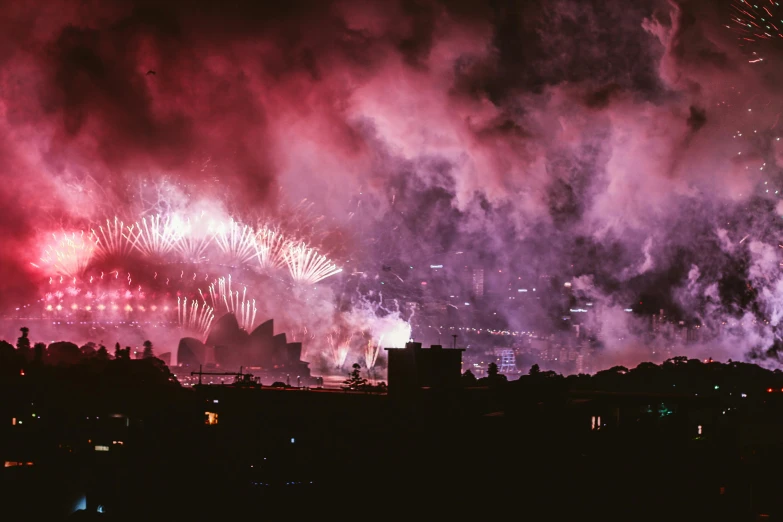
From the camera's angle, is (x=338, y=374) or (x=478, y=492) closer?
(x=478, y=492)

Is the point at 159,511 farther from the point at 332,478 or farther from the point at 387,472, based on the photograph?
the point at 387,472

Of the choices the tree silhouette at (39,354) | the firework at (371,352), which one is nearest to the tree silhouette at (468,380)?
the firework at (371,352)

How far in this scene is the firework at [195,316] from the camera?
246 ft

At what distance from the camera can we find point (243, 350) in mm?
70500

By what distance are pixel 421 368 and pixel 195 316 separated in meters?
59.1

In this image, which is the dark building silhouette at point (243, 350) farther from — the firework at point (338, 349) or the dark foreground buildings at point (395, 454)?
the dark foreground buildings at point (395, 454)

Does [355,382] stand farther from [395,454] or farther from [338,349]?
[338,349]

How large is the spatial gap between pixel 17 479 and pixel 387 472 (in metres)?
15.0

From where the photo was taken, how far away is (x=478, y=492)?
19219 millimetres

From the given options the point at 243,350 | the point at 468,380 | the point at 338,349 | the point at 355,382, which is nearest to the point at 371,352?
the point at 338,349

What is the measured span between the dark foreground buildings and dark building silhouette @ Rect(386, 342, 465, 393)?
6cm

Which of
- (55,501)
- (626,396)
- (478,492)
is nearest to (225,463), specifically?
(55,501)

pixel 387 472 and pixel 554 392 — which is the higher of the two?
pixel 554 392

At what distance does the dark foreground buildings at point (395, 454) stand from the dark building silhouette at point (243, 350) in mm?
34485
